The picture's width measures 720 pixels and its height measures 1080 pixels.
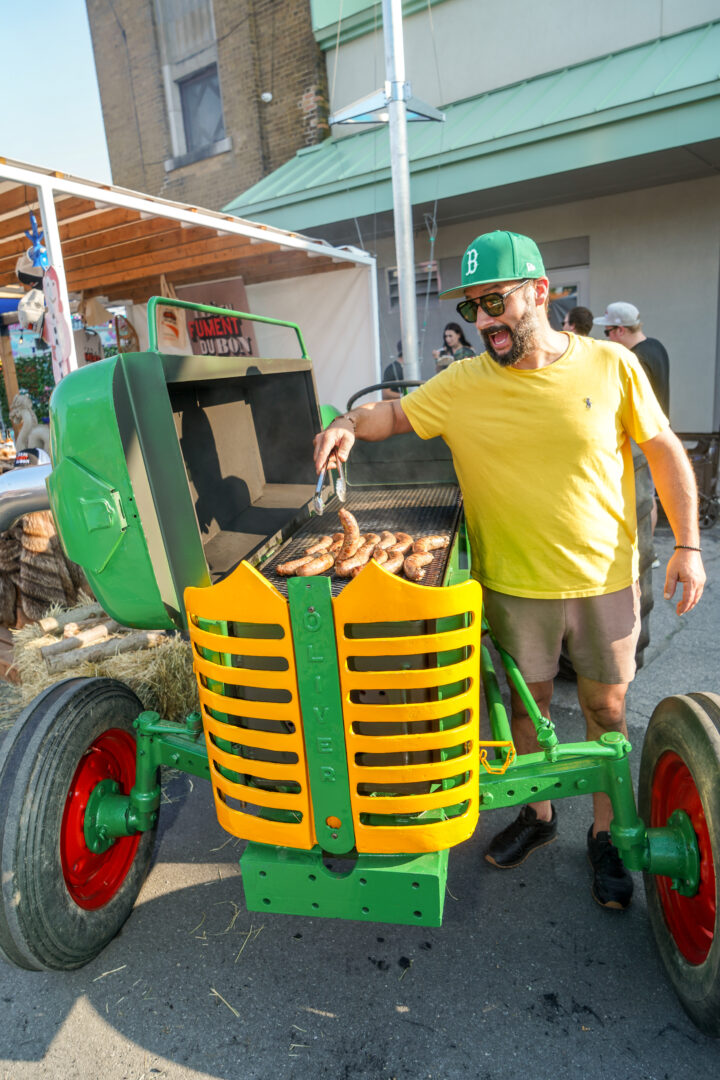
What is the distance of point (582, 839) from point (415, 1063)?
120cm

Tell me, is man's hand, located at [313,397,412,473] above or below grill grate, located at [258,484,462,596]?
above

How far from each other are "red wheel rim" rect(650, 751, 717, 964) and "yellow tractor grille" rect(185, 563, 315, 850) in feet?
3.75

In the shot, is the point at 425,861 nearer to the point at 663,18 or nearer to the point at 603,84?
the point at 603,84

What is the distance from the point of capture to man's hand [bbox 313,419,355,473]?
2406mm

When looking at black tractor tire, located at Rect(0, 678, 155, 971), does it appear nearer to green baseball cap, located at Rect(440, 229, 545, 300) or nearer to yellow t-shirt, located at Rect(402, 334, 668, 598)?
yellow t-shirt, located at Rect(402, 334, 668, 598)

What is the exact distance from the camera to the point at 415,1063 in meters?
1.93

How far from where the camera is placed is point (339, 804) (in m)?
1.85

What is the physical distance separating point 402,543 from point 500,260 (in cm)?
97

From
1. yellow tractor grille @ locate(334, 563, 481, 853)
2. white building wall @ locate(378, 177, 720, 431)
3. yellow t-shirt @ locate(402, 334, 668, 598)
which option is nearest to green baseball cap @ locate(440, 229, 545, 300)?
yellow t-shirt @ locate(402, 334, 668, 598)

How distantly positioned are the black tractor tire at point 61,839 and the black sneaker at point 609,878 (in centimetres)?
171

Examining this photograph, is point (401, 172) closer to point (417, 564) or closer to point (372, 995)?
point (417, 564)

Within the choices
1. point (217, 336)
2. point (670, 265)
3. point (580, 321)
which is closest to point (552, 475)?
point (580, 321)

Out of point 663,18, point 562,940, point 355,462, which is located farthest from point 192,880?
point 663,18

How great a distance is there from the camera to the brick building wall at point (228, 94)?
1025cm
